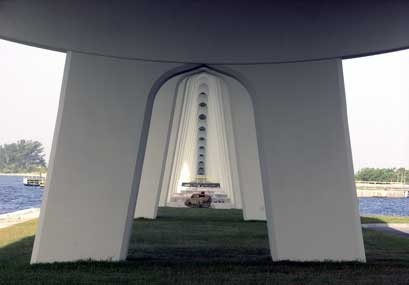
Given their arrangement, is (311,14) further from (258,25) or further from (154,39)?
(154,39)

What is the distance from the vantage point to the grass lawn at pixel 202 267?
11.4 meters

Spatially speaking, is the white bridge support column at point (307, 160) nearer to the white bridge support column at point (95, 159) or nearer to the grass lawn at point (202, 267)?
the grass lawn at point (202, 267)

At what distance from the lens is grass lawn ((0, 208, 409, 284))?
11352 mm

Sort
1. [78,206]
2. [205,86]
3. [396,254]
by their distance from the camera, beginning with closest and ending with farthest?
[78,206]
[396,254]
[205,86]

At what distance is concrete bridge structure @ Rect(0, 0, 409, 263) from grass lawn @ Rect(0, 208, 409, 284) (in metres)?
0.72

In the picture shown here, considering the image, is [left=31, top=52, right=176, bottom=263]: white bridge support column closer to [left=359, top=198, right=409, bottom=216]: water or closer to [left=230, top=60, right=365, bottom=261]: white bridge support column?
[left=230, top=60, right=365, bottom=261]: white bridge support column

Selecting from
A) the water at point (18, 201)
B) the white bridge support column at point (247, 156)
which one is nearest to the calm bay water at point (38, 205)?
the water at point (18, 201)

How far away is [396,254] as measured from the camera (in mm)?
17250

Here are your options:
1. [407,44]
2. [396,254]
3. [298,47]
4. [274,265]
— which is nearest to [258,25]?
[298,47]

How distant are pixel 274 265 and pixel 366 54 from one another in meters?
5.22

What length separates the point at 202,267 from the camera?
13227mm

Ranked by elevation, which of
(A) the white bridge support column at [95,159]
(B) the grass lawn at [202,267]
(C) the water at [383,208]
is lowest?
(B) the grass lawn at [202,267]

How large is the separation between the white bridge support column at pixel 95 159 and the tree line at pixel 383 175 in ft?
540

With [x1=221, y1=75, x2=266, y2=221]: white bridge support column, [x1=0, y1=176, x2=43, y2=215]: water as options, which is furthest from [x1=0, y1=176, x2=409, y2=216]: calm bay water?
[x1=221, y1=75, x2=266, y2=221]: white bridge support column
